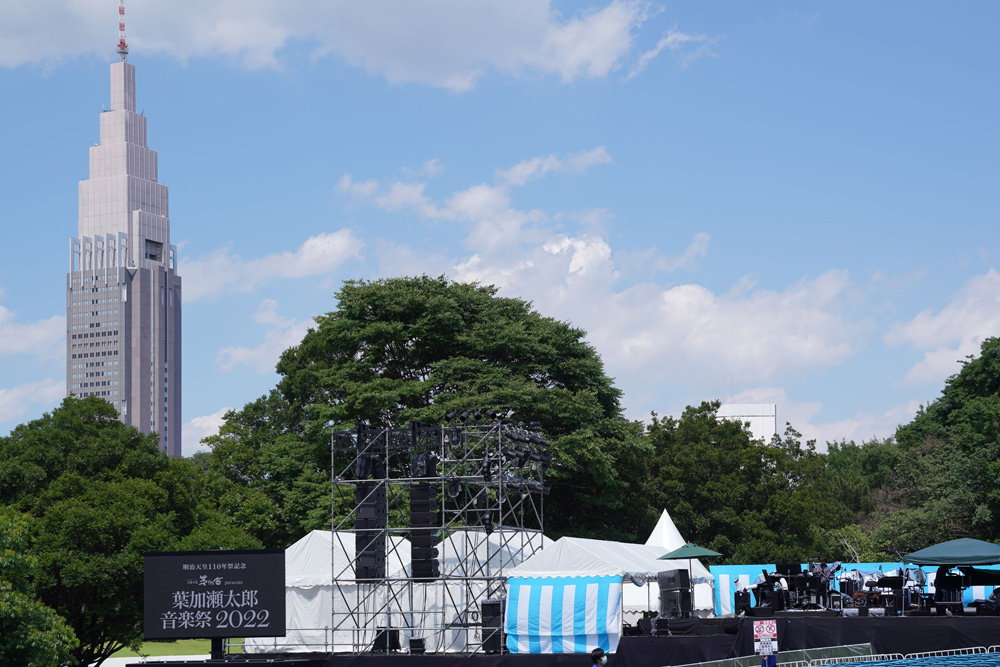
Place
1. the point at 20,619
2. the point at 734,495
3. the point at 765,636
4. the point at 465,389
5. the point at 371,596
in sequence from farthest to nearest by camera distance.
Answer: the point at 734,495
the point at 465,389
the point at 371,596
the point at 20,619
the point at 765,636

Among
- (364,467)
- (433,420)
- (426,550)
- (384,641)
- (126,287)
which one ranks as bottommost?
(384,641)

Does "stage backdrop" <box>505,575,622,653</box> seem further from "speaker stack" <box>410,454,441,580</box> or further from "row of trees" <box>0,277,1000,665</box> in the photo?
"row of trees" <box>0,277,1000,665</box>

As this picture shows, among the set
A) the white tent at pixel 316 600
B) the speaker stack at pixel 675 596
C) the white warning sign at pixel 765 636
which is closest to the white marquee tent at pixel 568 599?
the speaker stack at pixel 675 596

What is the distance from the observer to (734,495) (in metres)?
43.6

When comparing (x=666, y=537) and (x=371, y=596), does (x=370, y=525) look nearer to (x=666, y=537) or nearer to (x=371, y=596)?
(x=371, y=596)

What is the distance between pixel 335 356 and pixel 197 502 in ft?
43.3

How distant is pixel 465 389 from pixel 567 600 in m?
15.9

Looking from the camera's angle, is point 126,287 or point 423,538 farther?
point 126,287

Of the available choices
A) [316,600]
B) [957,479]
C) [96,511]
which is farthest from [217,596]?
[957,479]

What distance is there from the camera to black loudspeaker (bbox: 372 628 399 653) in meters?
23.7

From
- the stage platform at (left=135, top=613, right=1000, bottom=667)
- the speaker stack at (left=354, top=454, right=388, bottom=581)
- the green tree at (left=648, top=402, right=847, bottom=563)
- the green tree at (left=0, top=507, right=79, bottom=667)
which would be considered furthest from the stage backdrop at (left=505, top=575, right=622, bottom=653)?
the green tree at (left=648, top=402, right=847, bottom=563)

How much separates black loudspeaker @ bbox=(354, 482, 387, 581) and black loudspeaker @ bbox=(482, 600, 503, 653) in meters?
3.12

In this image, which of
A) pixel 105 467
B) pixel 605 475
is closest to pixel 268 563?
pixel 105 467

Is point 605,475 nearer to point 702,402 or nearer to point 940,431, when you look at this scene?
point 702,402
